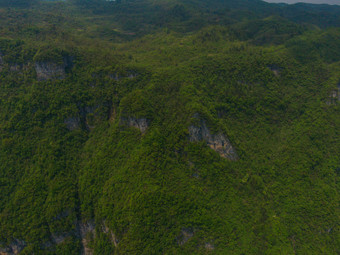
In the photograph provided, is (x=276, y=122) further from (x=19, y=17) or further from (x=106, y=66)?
(x=19, y=17)

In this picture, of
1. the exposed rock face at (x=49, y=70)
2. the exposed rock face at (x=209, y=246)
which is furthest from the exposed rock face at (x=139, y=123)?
the exposed rock face at (x=209, y=246)

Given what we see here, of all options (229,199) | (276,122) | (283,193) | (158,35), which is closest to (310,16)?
(158,35)

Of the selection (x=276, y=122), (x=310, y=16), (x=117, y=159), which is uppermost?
(x=310, y=16)

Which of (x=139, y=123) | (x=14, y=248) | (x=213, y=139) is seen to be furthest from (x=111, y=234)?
(x=213, y=139)

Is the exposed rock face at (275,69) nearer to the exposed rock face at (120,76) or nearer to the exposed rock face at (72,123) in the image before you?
the exposed rock face at (120,76)

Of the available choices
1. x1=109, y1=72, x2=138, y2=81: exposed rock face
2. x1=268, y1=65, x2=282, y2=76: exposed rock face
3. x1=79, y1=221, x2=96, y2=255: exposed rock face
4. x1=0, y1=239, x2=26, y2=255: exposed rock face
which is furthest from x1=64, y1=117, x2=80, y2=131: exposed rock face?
x1=268, y1=65, x2=282, y2=76: exposed rock face

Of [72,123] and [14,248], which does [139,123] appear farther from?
[14,248]
